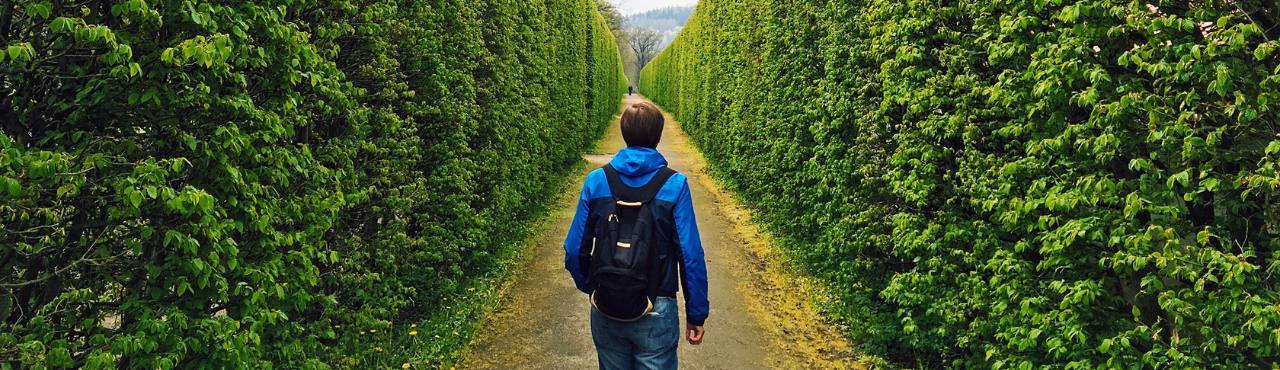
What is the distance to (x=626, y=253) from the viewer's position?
2.82m

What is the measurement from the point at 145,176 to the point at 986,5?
4.12 metres

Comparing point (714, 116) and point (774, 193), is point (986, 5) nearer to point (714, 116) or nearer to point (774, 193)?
point (774, 193)

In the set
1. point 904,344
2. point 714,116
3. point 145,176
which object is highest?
point 145,176

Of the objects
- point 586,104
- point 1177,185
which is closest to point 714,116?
point 586,104

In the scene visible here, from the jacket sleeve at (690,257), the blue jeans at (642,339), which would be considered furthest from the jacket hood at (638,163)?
the blue jeans at (642,339)

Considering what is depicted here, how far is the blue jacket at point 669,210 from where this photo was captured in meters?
2.92

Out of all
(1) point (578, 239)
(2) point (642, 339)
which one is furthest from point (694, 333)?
(1) point (578, 239)

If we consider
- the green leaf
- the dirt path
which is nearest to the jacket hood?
the green leaf

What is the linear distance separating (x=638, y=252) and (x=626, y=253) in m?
0.05

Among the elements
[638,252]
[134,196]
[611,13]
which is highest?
[134,196]

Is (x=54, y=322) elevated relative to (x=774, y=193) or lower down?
elevated

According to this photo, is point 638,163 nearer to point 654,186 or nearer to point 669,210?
point 654,186

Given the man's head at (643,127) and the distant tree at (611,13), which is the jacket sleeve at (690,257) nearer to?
the man's head at (643,127)

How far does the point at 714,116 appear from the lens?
15.8m
